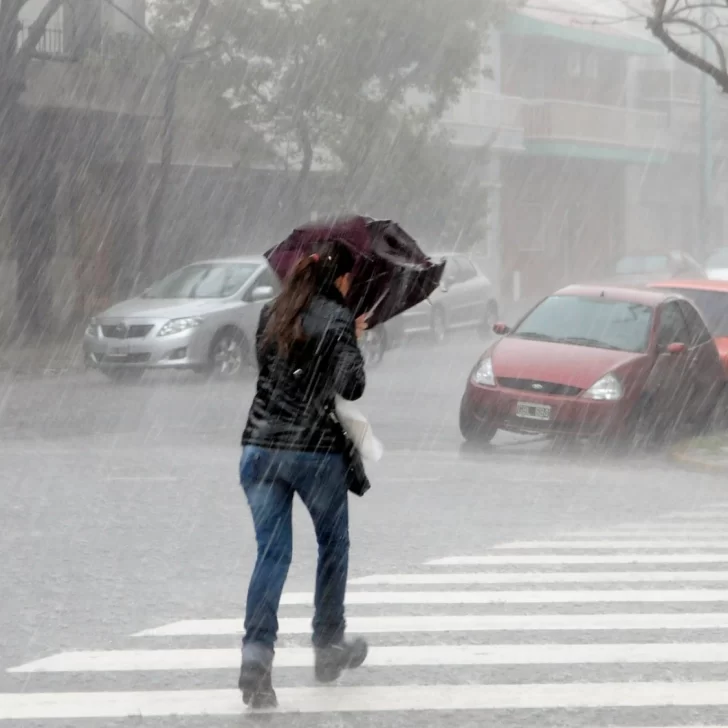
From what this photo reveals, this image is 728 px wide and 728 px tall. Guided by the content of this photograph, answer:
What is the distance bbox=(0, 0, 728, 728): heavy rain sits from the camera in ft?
19.5

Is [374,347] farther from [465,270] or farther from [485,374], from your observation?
[485,374]

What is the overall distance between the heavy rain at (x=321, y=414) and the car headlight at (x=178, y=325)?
0.03 m

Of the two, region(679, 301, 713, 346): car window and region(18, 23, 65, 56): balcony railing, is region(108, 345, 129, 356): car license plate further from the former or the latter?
region(18, 23, 65, 56): balcony railing

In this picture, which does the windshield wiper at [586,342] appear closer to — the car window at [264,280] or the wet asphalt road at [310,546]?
the wet asphalt road at [310,546]

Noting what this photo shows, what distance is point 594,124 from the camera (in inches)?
1896

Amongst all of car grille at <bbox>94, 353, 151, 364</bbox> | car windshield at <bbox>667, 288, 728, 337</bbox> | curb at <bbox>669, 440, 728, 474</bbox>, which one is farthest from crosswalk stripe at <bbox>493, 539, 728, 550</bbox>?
car grille at <bbox>94, 353, 151, 364</bbox>

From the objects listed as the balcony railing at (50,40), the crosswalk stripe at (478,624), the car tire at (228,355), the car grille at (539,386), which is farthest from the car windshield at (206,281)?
the crosswalk stripe at (478,624)

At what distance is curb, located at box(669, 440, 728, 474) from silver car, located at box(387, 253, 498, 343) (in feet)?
40.1

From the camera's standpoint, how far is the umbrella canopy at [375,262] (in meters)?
6.02

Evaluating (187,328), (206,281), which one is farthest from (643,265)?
(187,328)

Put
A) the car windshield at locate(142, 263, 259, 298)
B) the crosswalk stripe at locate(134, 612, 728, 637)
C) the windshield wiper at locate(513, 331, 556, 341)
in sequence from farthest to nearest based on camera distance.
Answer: the car windshield at locate(142, 263, 259, 298), the windshield wiper at locate(513, 331, 556, 341), the crosswalk stripe at locate(134, 612, 728, 637)

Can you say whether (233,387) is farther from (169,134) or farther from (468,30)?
(468,30)

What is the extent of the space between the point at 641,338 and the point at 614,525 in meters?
4.90

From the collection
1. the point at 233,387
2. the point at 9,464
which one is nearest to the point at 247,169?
the point at 233,387
